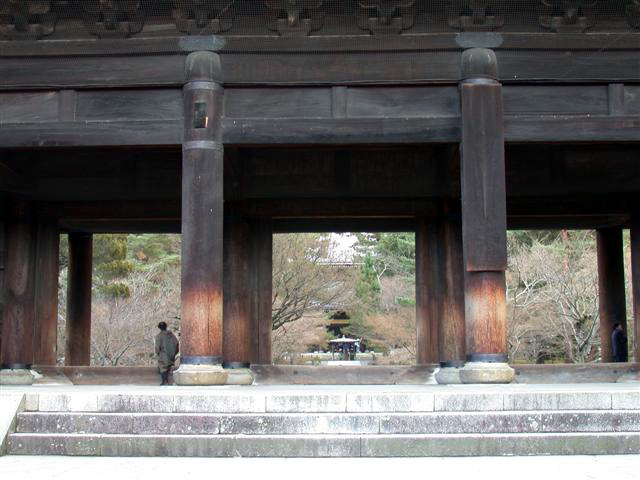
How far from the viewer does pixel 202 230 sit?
10273 millimetres

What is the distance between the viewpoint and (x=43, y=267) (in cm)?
1422

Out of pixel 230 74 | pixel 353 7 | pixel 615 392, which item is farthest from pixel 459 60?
pixel 615 392

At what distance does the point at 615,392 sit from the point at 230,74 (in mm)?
5908

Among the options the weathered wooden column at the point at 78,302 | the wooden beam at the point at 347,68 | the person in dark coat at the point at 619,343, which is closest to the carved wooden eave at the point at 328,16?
the wooden beam at the point at 347,68

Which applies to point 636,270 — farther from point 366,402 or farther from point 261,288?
point 366,402

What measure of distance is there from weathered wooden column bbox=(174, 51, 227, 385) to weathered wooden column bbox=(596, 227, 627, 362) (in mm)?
8369

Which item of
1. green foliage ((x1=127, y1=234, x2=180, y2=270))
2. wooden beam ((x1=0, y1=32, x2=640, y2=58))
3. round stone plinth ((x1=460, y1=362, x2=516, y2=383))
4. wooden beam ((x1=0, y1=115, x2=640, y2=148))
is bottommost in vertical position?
round stone plinth ((x1=460, y1=362, x2=516, y2=383))

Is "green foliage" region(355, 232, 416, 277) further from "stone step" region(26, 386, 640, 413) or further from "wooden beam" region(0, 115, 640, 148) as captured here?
"stone step" region(26, 386, 640, 413)

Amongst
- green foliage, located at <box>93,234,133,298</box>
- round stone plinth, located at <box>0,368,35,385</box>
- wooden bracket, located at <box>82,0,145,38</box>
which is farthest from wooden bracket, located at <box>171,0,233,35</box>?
green foliage, located at <box>93,234,133,298</box>

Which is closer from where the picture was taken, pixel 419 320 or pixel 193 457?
pixel 193 457

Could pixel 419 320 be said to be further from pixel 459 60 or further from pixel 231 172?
pixel 459 60

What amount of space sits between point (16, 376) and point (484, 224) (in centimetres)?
769

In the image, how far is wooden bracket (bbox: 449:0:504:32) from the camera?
10.7m
